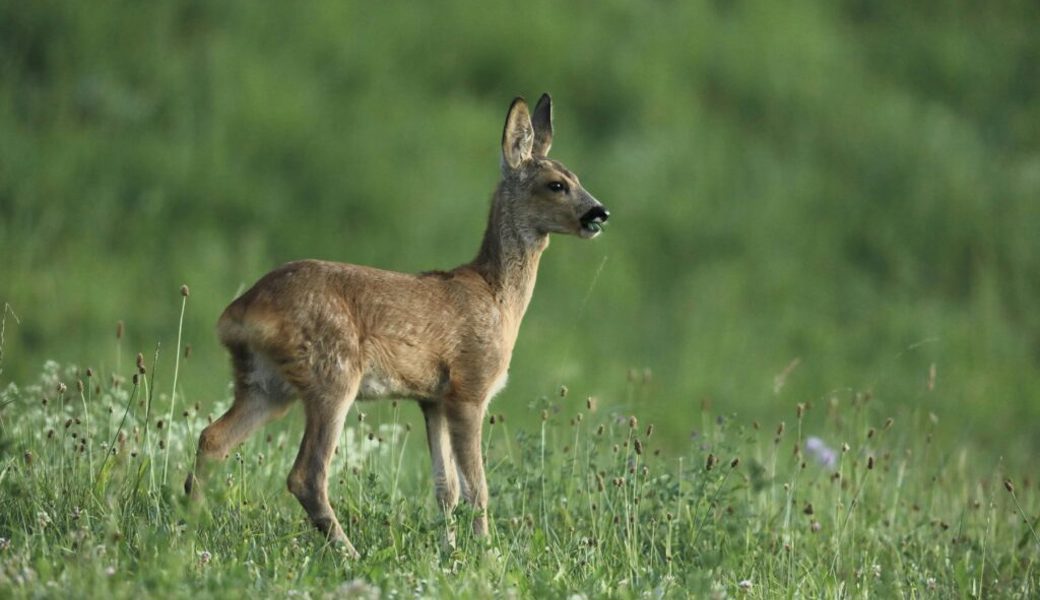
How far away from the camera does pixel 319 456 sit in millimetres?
8281

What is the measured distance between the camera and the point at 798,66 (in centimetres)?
2150

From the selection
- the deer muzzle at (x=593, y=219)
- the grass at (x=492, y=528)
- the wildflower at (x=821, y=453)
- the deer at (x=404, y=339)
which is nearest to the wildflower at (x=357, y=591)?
the grass at (x=492, y=528)

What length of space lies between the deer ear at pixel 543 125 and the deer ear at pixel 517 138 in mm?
188

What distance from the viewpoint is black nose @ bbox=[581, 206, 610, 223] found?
951 cm

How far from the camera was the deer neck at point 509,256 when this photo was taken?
377 inches

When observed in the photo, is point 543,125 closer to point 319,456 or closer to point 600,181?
point 319,456

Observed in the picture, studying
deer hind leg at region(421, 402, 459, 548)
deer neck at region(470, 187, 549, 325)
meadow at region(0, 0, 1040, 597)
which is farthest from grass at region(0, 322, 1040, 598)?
meadow at region(0, 0, 1040, 597)

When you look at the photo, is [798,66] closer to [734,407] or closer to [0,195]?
[734,407]

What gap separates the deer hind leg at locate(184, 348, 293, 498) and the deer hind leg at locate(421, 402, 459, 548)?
85 cm

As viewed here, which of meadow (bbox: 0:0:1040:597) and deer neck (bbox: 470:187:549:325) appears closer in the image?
deer neck (bbox: 470:187:549:325)

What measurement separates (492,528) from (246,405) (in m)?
1.29

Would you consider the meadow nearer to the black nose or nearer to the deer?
the deer

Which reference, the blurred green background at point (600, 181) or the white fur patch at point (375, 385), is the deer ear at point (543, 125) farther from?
the blurred green background at point (600, 181)

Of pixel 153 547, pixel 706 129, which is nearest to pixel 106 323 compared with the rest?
pixel 706 129
